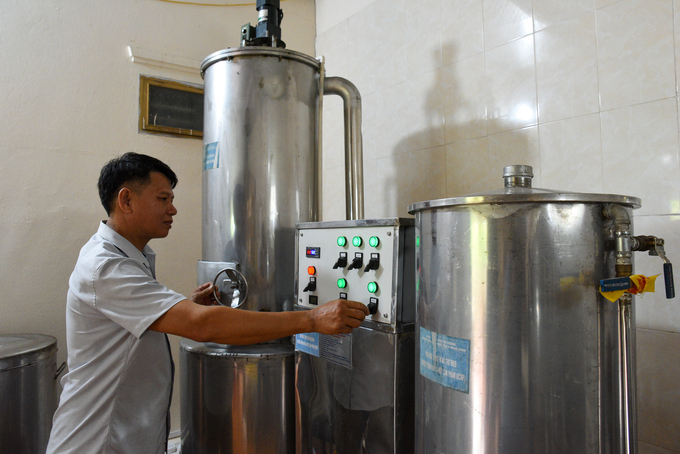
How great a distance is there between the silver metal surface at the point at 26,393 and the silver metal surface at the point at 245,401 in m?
0.73

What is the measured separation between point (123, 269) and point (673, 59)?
1.71 meters

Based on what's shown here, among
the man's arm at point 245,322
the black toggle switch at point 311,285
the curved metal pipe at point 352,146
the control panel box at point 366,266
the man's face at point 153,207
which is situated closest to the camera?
the man's arm at point 245,322

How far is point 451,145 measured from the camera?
6.46 feet

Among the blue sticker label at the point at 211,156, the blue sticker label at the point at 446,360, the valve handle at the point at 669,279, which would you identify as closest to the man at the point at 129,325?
the blue sticker label at the point at 446,360

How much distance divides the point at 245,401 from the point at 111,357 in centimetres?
55

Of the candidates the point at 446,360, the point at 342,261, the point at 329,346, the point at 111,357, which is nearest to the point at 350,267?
the point at 342,261

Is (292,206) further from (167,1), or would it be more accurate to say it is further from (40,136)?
(167,1)

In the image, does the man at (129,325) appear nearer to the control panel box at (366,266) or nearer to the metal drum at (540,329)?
the control panel box at (366,266)

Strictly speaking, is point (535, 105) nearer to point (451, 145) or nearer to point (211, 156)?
point (451, 145)

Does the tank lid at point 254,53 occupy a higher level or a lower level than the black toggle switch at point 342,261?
higher

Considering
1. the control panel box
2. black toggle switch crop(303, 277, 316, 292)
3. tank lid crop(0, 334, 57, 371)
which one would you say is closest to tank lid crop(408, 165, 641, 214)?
the control panel box

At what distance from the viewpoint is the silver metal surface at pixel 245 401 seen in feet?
5.41

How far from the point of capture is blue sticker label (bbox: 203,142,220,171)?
1.78 m

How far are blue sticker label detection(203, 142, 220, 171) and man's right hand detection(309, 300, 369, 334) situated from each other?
0.83 m
